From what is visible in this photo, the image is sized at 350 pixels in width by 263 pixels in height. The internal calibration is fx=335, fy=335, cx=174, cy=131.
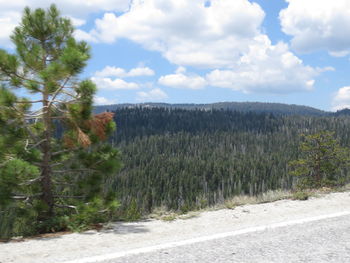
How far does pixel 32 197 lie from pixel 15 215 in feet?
1.85

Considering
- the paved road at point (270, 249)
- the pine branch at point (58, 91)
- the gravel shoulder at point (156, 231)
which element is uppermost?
the pine branch at point (58, 91)

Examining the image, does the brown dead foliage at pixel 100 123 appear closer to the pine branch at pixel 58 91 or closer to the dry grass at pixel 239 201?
the pine branch at pixel 58 91

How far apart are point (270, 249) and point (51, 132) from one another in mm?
6420

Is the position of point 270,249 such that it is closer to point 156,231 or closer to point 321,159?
point 156,231

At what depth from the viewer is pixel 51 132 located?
886 cm

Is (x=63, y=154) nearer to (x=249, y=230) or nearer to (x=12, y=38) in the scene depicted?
(x=12, y=38)

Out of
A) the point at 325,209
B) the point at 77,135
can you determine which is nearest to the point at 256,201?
the point at 325,209

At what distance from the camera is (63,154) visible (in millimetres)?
9164

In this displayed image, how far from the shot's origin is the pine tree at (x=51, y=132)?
770 centimetres

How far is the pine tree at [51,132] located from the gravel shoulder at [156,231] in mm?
1236

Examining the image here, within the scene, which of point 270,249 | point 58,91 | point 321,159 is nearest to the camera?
point 270,249

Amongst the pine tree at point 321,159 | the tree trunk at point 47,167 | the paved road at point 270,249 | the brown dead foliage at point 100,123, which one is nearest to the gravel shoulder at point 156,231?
the paved road at point 270,249

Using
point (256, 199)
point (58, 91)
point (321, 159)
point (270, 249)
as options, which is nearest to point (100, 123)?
point (58, 91)

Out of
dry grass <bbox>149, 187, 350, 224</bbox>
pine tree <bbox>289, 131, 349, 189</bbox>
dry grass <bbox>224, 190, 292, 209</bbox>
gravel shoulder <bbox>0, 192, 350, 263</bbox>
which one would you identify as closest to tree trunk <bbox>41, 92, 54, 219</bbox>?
gravel shoulder <bbox>0, 192, 350, 263</bbox>
